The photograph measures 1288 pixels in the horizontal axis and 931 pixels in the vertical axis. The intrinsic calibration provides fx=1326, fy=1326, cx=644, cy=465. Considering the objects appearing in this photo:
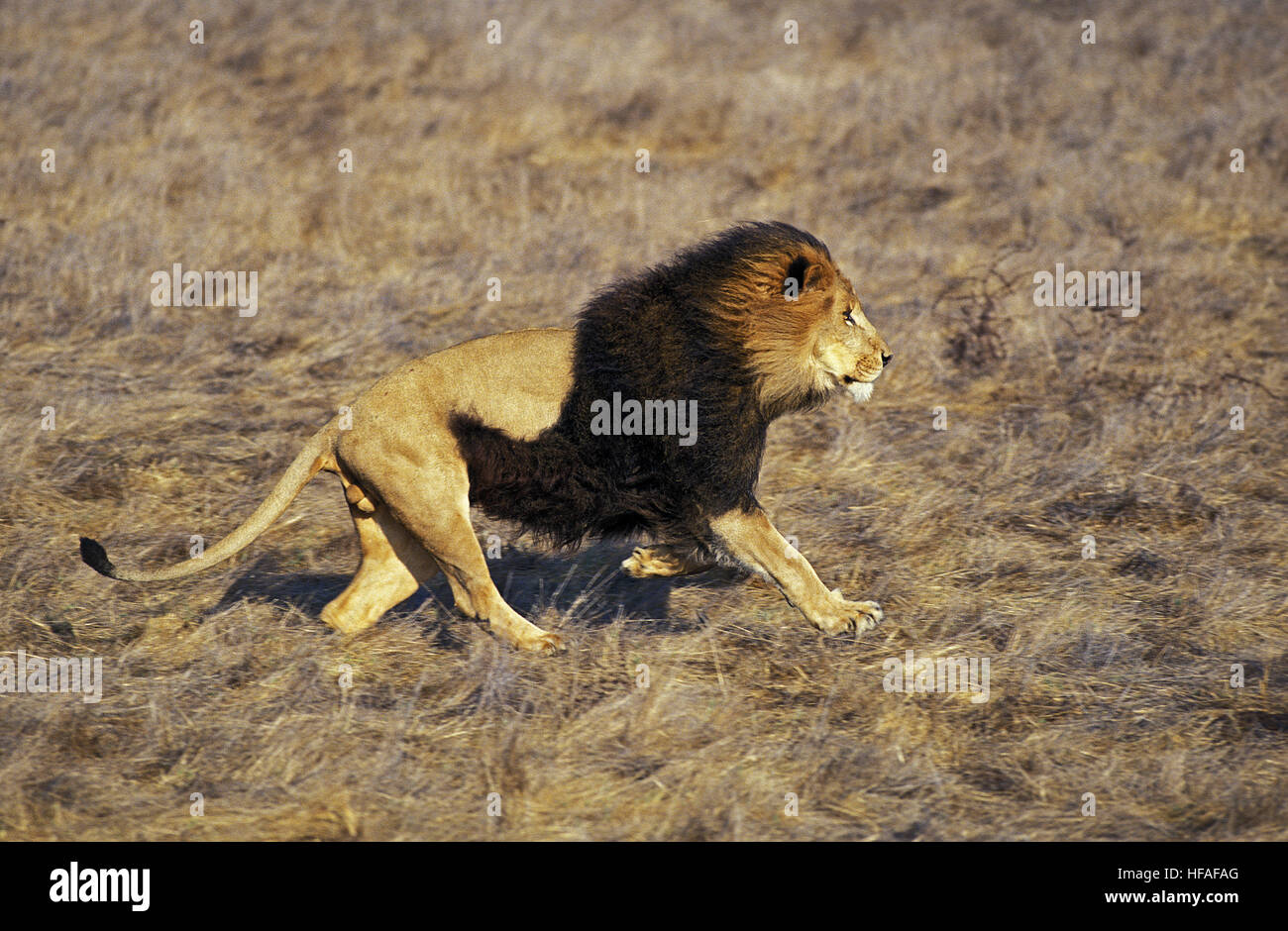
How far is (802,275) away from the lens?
4621 mm

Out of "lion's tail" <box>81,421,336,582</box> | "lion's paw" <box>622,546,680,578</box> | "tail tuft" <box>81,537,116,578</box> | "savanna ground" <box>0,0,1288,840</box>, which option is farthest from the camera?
"lion's paw" <box>622,546,680,578</box>

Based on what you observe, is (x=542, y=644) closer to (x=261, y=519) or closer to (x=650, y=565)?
(x=650, y=565)

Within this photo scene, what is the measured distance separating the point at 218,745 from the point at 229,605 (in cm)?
107

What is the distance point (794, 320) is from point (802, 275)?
16 cm

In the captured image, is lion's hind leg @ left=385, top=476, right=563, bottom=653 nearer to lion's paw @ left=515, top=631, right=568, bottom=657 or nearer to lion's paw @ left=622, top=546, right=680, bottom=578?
lion's paw @ left=515, top=631, right=568, bottom=657

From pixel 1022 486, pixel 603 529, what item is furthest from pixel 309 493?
pixel 1022 486

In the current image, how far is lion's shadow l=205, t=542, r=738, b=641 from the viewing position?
511 centimetres

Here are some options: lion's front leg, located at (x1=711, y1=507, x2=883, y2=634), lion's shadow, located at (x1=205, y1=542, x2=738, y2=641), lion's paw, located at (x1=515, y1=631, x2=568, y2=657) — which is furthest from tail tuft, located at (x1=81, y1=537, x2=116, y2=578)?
lion's front leg, located at (x1=711, y1=507, x2=883, y2=634)

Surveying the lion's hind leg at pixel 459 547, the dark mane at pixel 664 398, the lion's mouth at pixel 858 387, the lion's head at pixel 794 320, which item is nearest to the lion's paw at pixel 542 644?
the lion's hind leg at pixel 459 547

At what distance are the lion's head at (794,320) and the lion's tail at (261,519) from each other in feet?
4.91

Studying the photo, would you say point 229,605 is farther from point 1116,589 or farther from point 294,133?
point 294,133

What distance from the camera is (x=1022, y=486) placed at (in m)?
6.20

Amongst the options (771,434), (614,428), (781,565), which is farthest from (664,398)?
(771,434)

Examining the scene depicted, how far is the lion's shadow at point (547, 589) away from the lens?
5.11 meters
